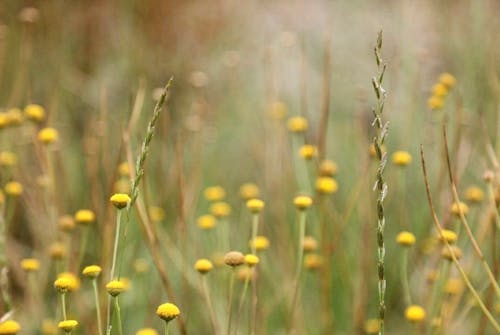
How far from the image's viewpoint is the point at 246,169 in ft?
9.13

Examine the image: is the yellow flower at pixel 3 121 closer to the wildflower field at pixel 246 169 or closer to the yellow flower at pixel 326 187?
the wildflower field at pixel 246 169

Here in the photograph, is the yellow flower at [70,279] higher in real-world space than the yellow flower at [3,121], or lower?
lower

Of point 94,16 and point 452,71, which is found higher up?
point 94,16

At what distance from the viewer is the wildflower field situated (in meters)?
1.53

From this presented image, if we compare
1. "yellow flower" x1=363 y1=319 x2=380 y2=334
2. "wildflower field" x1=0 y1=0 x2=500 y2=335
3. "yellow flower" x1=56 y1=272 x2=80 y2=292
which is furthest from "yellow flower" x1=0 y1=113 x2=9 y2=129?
"yellow flower" x1=363 y1=319 x2=380 y2=334

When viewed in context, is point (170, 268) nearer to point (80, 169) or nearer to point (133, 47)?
point (80, 169)

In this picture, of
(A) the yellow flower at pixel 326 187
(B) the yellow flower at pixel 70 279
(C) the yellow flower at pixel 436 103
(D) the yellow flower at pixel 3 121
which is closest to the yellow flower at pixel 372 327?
(A) the yellow flower at pixel 326 187

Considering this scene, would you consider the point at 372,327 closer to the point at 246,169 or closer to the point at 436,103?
the point at 436,103

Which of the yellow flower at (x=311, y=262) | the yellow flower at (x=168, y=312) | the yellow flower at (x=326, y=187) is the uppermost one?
the yellow flower at (x=326, y=187)

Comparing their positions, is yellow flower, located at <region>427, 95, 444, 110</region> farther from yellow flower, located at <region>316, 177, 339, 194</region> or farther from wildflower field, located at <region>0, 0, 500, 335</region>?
yellow flower, located at <region>316, 177, 339, 194</region>

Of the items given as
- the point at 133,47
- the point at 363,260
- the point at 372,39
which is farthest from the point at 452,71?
the point at 363,260

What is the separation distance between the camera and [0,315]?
56.4 inches

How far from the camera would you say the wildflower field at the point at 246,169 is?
1527mm

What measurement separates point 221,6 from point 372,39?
690 millimetres
